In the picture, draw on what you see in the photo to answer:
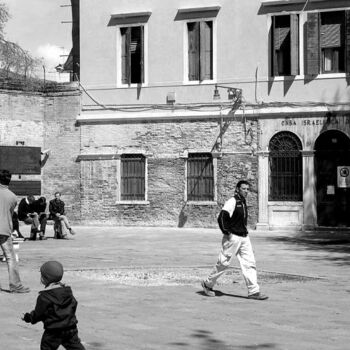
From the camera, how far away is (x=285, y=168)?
31656mm

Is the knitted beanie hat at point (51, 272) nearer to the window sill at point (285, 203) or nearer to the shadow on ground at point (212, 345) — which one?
the shadow on ground at point (212, 345)

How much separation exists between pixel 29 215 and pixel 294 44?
11.1 meters

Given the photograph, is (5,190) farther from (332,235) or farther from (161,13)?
(161,13)

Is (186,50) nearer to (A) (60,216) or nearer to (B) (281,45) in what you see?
(B) (281,45)

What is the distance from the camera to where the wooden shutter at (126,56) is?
34.0m

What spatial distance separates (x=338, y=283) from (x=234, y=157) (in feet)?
55.6

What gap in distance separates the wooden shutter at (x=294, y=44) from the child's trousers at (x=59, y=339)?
25003 mm

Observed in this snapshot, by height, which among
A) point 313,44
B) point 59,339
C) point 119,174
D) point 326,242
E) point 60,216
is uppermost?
point 313,44

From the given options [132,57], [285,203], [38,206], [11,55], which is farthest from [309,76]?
[11,55]

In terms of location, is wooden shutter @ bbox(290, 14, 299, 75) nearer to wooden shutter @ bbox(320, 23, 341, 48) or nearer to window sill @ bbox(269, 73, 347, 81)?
window sill @ bbox(269, 73, 347, 81)

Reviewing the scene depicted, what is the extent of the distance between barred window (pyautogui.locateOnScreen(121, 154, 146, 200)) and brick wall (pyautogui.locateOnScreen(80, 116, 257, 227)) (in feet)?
0.90

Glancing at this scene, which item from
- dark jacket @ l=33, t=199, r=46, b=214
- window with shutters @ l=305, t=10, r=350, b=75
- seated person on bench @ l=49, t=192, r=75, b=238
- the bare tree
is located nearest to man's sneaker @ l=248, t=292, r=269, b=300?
seated person on bench @ l=49, t=192, r=75, b=238

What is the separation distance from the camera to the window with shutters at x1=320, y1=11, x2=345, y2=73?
102ft

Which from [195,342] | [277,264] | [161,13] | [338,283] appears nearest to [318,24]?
[161,13]
